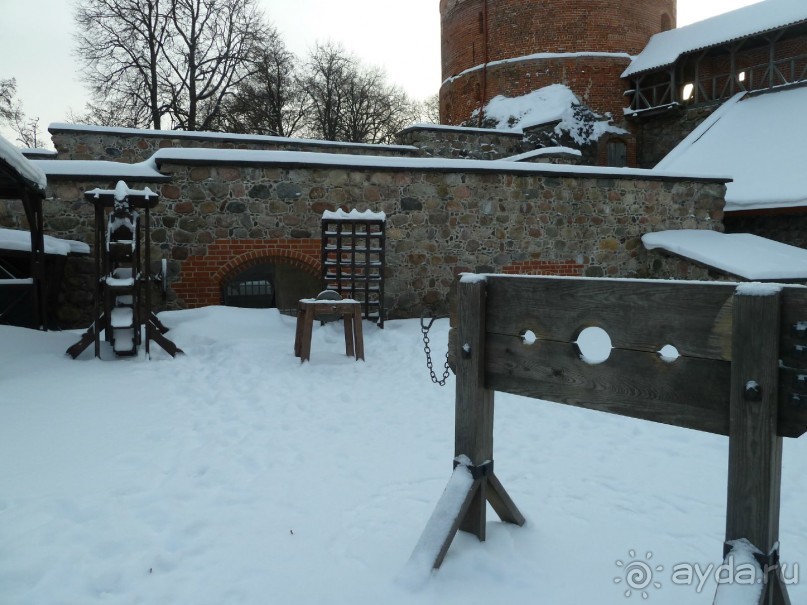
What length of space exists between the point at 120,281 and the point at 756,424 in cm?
573

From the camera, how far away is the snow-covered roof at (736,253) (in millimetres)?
9305

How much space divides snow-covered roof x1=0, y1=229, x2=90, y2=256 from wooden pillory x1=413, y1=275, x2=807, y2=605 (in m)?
6.14

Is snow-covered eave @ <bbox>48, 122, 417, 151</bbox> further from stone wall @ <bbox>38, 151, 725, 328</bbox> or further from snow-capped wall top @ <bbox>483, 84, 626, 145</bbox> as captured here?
snow-capped wall top @ <bbox>483, 84, 626, 145</bbox>

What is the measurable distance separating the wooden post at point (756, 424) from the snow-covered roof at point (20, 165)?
20.5 ft

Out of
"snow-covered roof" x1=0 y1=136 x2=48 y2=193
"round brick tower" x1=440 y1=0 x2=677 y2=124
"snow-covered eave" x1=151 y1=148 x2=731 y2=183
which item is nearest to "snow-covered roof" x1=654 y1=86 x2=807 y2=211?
"snow-covered eave" x1=151 y1=148 x2=731 y2=183

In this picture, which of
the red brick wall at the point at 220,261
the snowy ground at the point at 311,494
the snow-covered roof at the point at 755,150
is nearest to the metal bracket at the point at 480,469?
the snowy ground at the point at 311,494

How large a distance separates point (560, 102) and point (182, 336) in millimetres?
15925

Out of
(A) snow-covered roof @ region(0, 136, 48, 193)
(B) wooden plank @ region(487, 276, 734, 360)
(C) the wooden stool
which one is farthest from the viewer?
(C) the wooden stool

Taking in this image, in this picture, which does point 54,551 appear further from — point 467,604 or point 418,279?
point 418,279

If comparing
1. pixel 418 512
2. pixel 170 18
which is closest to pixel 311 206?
pixel 418 512

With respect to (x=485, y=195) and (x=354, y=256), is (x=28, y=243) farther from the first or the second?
(x=485, y=195)

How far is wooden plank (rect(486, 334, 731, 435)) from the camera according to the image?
2.05 metres

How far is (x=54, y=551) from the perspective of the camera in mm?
2531

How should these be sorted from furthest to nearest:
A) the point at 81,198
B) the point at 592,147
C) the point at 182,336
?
the point at 592,147 < the point at 81,198 < the point at 182,336
